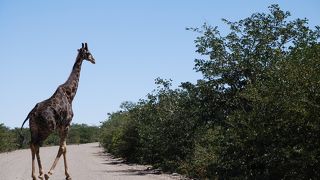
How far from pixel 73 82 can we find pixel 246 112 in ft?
17.8

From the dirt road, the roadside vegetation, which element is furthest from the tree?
the dirt road

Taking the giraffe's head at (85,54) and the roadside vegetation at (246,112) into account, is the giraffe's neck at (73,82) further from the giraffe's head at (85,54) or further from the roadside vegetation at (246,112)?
the roadside vegetation at (246,112)

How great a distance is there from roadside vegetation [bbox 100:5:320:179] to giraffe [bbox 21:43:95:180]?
491cm

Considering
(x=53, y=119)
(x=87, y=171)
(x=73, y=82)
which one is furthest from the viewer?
(x=87, y=171)

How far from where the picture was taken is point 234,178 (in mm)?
14312

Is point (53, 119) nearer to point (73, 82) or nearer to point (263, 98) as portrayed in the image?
point (73, 82)

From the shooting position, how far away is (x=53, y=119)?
12.4 meters

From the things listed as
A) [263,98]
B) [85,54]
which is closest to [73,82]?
[85,54]

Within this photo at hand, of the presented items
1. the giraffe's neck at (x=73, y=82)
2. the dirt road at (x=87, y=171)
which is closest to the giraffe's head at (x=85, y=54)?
the giraffe's neck at (x=73, y=82)

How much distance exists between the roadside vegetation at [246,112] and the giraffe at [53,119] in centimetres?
491

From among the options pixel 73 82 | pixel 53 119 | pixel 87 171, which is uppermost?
pixel 73 82

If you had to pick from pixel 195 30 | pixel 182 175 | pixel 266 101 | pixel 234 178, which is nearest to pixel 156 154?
pixel 182 175

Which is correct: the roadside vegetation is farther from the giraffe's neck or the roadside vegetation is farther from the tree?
the giraffe's neck

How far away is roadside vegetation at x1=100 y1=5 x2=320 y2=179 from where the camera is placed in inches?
474
